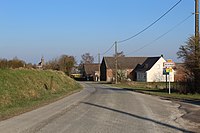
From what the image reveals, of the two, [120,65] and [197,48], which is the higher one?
[120,65]

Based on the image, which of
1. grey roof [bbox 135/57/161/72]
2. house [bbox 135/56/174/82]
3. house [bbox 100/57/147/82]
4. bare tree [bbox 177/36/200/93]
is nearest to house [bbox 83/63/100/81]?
house [bbox 100/57/147/82]

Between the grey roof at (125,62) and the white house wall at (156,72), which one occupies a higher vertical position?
the grey roof at (125,62)

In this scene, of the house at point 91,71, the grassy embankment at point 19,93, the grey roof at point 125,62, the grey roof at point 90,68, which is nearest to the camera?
the grassy embankment at point 19,93

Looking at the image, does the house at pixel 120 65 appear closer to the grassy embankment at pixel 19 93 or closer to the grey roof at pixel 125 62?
the grey roof at pixel 125 62

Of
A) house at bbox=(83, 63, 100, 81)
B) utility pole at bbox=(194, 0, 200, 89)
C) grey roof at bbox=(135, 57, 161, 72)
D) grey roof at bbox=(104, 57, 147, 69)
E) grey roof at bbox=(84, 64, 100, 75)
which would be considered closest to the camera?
utility pole at bbox=(194, 0, 200, 89)

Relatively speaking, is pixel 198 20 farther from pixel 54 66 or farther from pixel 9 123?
pixel 54 66

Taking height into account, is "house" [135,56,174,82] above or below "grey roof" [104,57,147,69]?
below

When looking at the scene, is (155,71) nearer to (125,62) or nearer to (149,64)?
(149,64)

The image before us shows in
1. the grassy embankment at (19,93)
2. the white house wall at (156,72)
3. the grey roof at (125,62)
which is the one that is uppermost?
the grey roof at (125,62)

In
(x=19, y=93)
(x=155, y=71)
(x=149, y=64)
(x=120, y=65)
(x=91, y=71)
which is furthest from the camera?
(x=91, y=71)

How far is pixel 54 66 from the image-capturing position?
317ft

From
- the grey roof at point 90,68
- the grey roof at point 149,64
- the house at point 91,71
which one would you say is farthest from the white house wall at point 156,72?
the grey roof at point 90,68

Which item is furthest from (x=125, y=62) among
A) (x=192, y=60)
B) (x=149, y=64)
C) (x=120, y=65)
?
(x=192, y=60)

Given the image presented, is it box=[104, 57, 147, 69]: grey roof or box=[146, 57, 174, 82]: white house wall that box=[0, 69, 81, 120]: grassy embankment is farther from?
box=[104, 57, 147, 69]: grey roof
